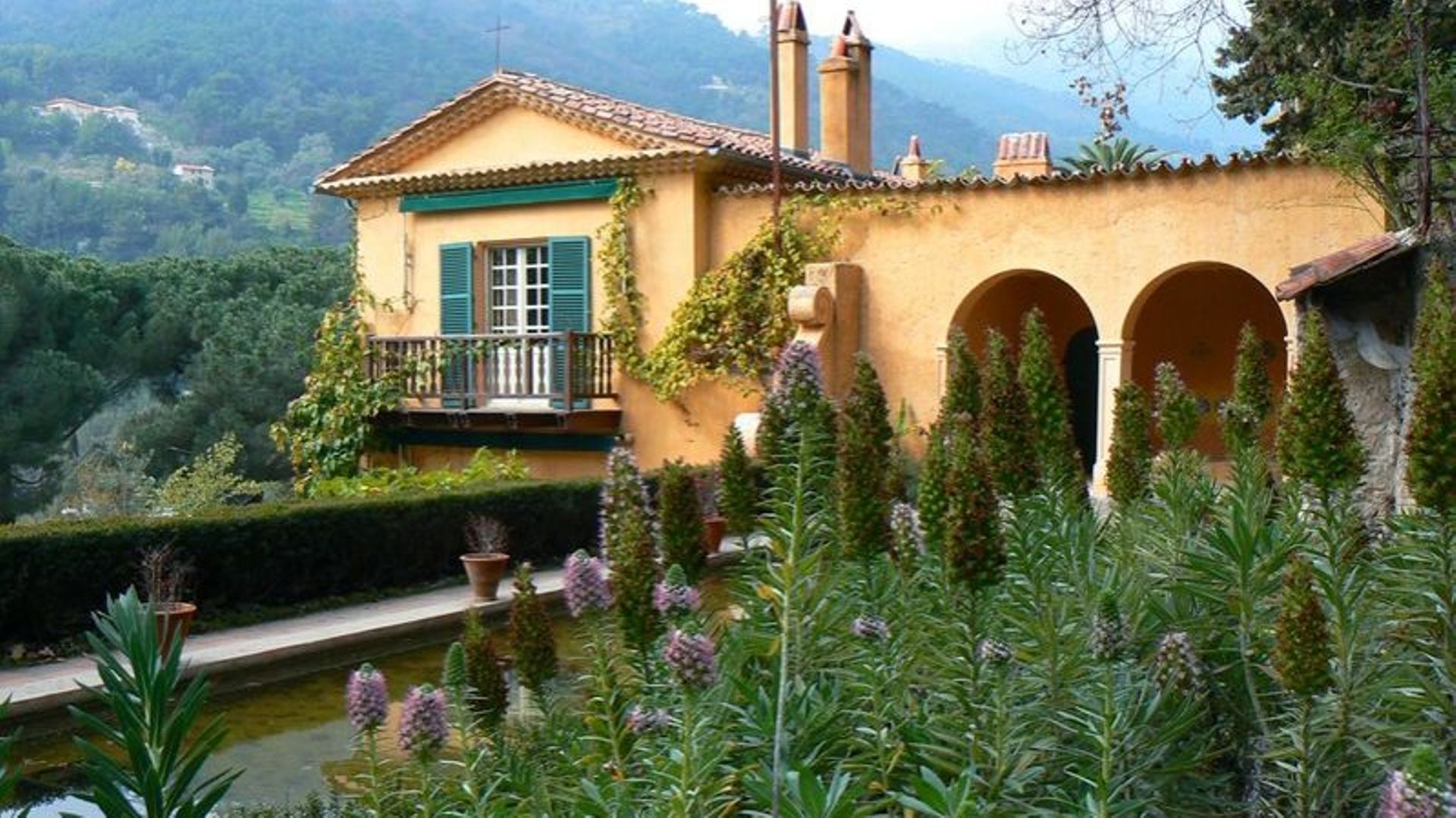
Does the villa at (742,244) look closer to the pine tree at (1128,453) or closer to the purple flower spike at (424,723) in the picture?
the pine tree at (1128,453)

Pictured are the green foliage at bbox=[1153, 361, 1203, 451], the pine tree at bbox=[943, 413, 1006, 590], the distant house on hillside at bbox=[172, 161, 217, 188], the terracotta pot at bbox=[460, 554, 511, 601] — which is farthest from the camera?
the distant house on hillside at bbox=[172, 161, 217, 188]

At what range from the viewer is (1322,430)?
3.38 m

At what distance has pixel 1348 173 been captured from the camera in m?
10.3

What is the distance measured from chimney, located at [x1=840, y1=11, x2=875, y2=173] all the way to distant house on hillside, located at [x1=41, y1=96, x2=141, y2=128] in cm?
6880

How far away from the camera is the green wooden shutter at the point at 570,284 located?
1852cm

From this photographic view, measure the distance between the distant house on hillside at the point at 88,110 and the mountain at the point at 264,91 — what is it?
0.87 meters

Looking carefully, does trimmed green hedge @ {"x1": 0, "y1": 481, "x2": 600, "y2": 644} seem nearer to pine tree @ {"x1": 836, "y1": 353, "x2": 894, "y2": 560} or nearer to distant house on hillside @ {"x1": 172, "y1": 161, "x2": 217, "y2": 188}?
pine tree @ {"x1": 836, "y1": 353, "x2": 894, "y2": 560}

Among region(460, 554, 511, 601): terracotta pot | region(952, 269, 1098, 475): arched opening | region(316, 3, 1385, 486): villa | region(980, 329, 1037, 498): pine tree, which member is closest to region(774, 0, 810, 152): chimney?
region(316, 3, 1385, 486): villa

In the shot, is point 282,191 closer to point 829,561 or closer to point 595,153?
point 595,153

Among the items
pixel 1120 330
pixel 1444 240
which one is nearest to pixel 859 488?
pixel 1444 240

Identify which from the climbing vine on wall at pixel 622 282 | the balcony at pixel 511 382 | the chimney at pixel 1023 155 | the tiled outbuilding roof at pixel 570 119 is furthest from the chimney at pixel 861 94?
the balcony at pixel 511 382

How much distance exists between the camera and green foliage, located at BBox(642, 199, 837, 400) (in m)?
17.2

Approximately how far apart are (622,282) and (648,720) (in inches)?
605

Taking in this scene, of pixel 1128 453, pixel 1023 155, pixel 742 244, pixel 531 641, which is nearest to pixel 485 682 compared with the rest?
pixel 531 641
